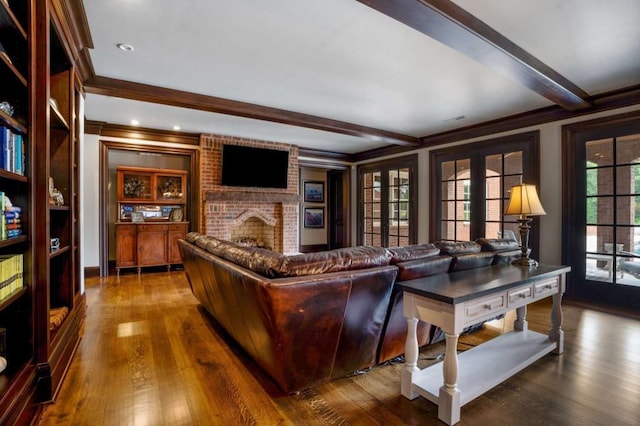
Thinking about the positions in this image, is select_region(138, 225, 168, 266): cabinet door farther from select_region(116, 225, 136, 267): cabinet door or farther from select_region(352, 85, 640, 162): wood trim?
select_region(352, 85, 640, 162): wood trim

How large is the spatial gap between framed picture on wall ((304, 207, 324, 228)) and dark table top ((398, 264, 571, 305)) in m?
6.02

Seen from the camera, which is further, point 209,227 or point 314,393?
point 209,227

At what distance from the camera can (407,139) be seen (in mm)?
5828

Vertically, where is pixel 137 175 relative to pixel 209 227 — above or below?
above

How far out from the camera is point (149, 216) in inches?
217

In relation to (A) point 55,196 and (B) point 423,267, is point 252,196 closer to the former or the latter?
(A) point 55,196

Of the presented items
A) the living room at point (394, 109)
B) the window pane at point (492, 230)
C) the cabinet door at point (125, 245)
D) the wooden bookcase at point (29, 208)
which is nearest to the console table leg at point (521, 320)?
the living room at point (394, 109)

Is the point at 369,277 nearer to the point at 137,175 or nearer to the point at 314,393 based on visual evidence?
the point at 314,393

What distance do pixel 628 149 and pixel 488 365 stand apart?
334 cm

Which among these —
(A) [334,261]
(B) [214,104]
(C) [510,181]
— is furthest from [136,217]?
(C) [510,181]

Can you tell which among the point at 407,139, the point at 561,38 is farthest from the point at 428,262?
the point at 407,139

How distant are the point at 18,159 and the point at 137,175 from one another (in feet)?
13.8

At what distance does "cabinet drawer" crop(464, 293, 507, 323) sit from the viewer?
67.1 inches

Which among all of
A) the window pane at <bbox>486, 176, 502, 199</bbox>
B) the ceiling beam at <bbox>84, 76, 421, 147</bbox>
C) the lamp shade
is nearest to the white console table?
the lamp shade
